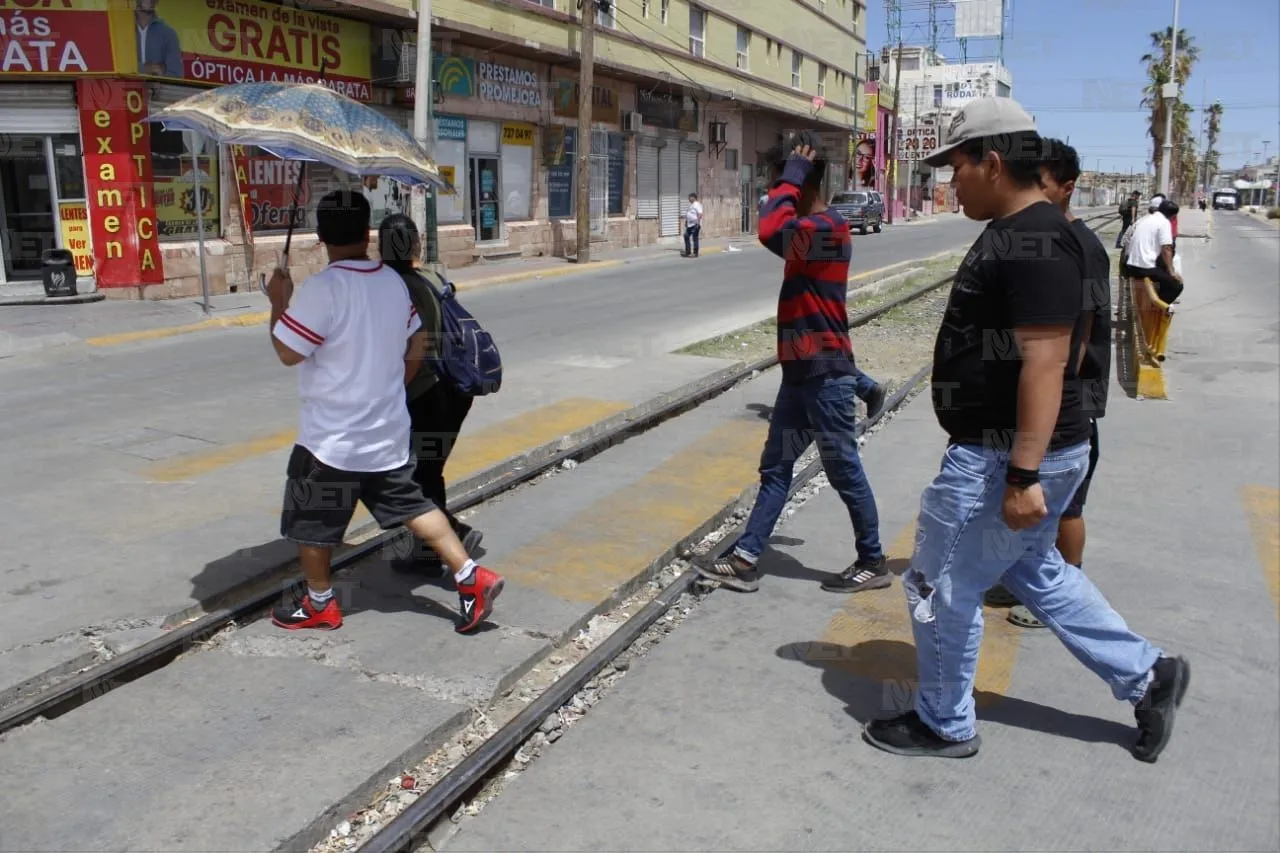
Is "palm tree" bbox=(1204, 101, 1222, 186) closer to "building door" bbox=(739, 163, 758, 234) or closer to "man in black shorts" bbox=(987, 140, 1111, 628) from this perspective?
"building door" bbox=(739, 163, 758, 234)

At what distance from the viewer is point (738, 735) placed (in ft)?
11.6

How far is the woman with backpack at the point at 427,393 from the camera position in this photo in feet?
14.2

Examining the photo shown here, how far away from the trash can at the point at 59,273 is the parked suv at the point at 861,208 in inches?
1085

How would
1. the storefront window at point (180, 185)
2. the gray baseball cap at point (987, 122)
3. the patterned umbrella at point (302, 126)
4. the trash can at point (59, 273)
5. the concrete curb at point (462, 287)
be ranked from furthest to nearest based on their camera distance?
the storefront window at point (180, 185) < the trash can at point (59, 273) < the concrete curb at point (462, 287) < the patterned umbrella at point (302, 126) < the gray baseball cap at point (987, 122)

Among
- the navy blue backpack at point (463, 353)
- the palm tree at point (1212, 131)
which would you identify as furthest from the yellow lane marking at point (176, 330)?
the palm tree at point (1212, 131)

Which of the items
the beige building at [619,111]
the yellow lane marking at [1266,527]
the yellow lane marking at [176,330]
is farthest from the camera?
the beige building at [619,111]

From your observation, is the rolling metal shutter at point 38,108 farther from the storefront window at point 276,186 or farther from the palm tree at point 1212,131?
the palm tree at point 1212,131

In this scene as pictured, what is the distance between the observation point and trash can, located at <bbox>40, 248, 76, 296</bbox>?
49.4 ft

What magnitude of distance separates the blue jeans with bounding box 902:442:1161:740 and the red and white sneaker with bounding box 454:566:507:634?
170 centimetres

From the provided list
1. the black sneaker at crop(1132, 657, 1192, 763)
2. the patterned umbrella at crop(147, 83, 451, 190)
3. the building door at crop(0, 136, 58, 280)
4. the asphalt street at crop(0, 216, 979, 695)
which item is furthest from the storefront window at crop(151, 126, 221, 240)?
the black sneaker at crop(1132, 657, 1192, 763)

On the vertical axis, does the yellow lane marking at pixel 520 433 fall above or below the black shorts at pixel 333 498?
below

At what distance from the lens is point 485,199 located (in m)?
24.9

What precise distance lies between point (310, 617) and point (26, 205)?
14739mm

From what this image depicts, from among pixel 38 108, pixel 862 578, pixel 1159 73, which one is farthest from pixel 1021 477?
pixel 1159 73
